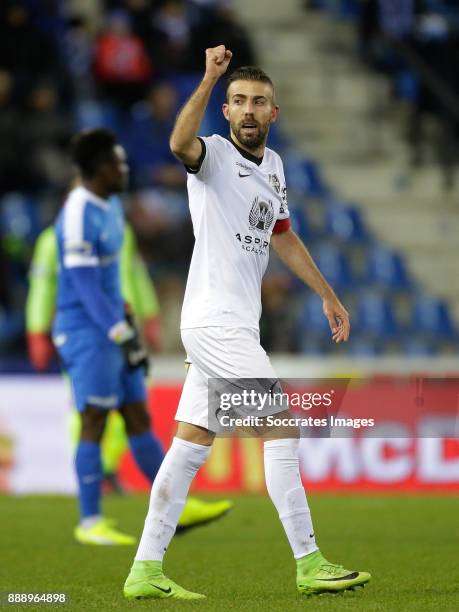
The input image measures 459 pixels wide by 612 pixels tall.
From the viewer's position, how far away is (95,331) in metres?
8.44

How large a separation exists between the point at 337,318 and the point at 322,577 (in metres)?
1.14

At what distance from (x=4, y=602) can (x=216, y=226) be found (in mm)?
1712

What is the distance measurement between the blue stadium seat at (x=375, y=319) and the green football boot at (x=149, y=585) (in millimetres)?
9328

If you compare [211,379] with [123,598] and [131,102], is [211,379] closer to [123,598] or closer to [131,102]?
[123,598]

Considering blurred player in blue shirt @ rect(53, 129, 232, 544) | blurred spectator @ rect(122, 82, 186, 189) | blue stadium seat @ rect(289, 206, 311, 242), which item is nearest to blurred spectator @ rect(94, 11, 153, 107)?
blurred spectator @ rect(122, 82, 186, 189)

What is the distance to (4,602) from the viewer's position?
568 cm

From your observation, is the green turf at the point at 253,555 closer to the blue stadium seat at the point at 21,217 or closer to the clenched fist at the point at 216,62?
the clenched fist at the point at 216,62

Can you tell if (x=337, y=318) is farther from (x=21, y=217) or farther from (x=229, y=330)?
(x=21, y=217)

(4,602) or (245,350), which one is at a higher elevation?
(245,350)

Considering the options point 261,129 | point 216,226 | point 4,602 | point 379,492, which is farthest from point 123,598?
point 379,492

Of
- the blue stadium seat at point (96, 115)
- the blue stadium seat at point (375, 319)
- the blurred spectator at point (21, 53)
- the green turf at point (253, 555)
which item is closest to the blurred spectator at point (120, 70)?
the blue stadium seat at point (96, 115)

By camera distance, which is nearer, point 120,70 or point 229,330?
point 229,330

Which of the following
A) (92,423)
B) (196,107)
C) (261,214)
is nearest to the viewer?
(196,107)

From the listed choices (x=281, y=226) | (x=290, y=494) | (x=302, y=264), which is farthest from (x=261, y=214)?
(x=290, y=494)
